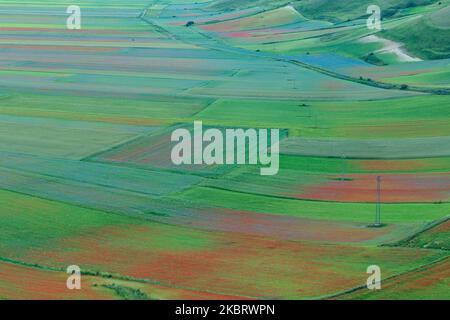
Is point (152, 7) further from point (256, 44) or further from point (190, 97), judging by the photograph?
point (190, 97)

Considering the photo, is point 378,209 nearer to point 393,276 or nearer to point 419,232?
point 419,232

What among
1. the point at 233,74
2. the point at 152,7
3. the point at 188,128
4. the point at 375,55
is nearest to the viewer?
the point at 188,128

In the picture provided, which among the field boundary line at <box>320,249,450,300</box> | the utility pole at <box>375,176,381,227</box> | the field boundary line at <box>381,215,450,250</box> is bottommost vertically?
the field boundary line at <box>320,249,450,300</box>

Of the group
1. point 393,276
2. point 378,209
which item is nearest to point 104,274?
point 393,276

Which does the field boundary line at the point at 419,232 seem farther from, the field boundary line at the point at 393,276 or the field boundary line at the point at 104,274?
the field boundary line at the point at 104,274

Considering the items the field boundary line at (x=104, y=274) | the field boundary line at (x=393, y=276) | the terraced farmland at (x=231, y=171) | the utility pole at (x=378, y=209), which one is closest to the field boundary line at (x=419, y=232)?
the terraced farmland at (x=231, y=171)

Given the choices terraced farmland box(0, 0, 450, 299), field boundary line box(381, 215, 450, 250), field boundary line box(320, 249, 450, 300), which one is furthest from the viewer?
field boundary line box(381, 215, 450, 250)

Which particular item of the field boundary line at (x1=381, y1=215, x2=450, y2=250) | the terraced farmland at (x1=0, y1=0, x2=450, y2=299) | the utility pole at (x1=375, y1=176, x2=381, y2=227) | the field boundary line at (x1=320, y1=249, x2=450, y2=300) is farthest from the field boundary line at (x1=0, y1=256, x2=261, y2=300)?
the utility pole at (x1=375, y1=176, x2=381, y2=227)

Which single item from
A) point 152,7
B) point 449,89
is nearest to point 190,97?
point 449,89

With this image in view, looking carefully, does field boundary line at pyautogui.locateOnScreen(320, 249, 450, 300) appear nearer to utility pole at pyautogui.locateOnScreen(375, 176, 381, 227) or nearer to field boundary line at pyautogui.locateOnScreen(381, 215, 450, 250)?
field boundary line at pyautogui.locateOnScreen(381, 215, 450, 250)
